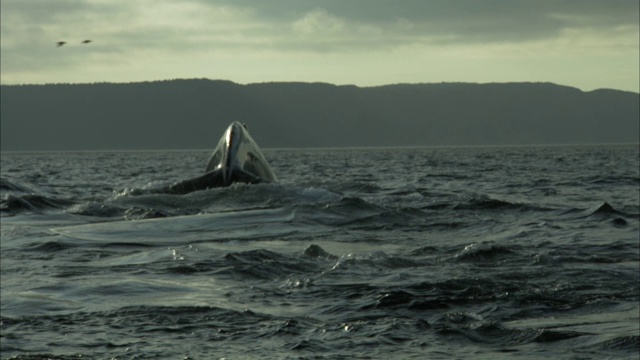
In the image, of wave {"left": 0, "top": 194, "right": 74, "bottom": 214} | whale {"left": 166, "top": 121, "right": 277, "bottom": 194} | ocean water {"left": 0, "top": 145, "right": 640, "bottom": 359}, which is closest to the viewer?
ocean water {"left": 0, "top": 145, "right": 640, "bottom": 359}

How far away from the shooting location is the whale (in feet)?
70.6

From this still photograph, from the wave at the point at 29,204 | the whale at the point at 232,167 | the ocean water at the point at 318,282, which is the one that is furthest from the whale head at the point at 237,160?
the wave at the point at 29,204

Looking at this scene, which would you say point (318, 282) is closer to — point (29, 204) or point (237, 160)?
point (29, 204)

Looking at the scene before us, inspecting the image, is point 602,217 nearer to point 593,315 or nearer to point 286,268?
point 286,268

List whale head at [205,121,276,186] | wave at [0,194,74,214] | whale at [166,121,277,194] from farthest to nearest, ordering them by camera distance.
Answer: whale head at [205,121,276,186] → whale at [166,121,277,194] → wave at [0,194,74,214]

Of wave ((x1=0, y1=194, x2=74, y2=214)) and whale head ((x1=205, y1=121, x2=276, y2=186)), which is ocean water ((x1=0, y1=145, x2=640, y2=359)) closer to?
wave ((x1=0, y1=194, x2=74, y2=214))

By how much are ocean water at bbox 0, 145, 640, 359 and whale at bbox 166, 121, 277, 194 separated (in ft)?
8.09

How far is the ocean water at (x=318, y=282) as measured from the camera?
7254mm

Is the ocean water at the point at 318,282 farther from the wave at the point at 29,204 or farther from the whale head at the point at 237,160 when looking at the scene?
the whale head at the point at 237,160

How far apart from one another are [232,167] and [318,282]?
12.0 m

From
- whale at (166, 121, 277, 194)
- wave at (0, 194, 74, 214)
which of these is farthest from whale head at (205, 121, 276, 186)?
wave at (0, 194, 74, 214)

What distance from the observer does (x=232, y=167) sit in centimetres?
2183

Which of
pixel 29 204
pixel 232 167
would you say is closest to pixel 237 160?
pixel 232 167

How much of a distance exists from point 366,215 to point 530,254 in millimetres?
5660
